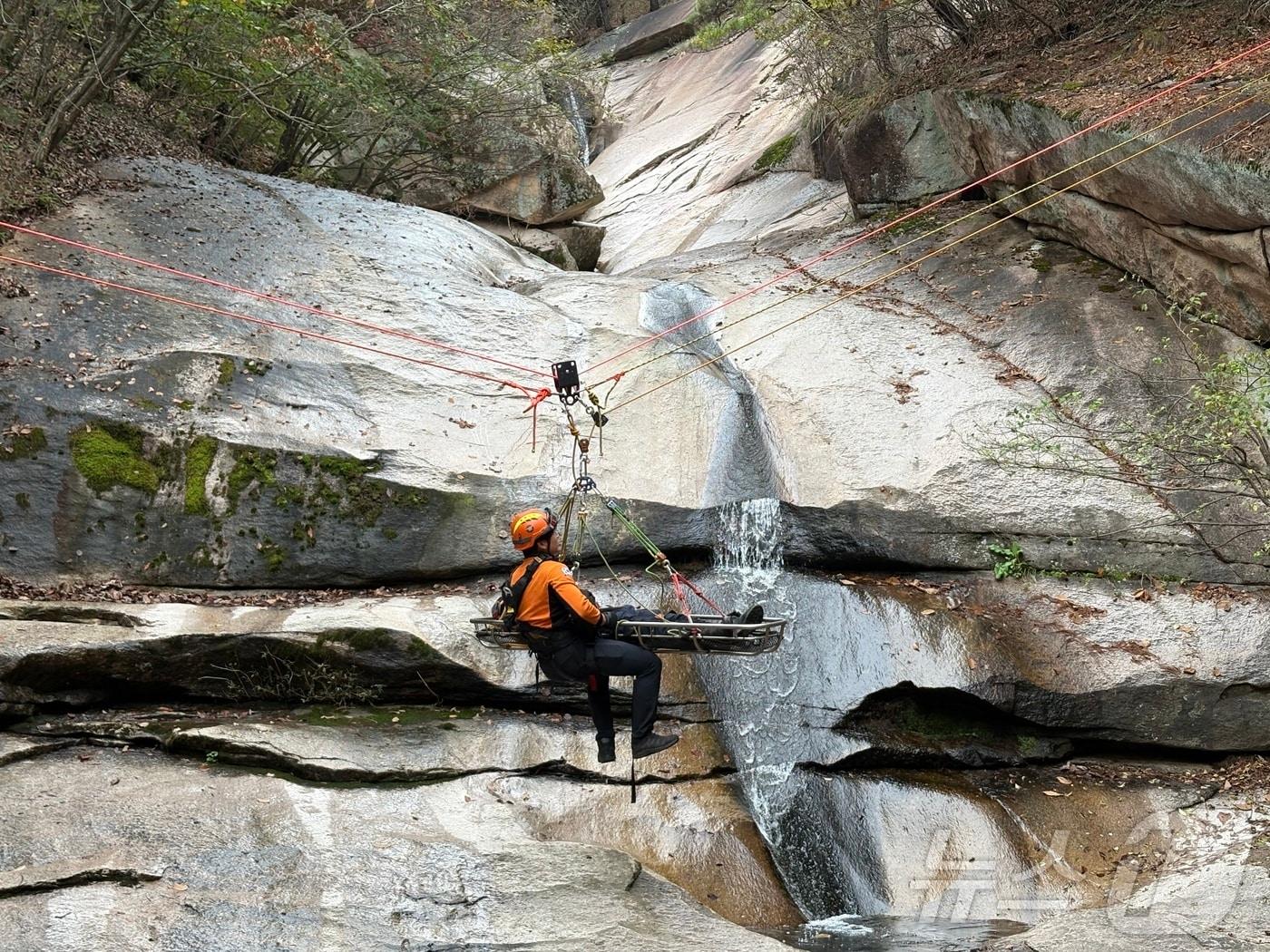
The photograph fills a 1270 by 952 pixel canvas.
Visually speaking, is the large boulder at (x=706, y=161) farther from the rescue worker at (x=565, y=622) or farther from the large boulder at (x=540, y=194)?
the rescue worker at (x=565, y=622)

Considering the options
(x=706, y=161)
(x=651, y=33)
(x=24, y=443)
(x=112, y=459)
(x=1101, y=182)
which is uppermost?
(x=651, y=33)

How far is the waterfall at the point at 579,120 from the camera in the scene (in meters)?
29.5

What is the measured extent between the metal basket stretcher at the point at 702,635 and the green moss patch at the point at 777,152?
17.8m

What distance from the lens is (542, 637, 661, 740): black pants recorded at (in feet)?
27.4

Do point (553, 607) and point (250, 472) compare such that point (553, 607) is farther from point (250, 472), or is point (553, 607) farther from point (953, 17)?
point (953, 17)

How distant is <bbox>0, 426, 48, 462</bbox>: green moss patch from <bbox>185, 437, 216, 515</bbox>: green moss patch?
1419 mm

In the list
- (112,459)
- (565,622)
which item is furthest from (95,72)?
(565,622)

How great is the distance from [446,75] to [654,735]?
16.0 meters

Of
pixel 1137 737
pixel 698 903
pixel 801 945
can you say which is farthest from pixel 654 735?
pixel 1137 737

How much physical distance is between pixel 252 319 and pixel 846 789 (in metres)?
9.04

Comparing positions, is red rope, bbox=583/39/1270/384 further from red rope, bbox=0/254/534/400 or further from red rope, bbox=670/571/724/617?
red rope, bbox=670/571/724/617

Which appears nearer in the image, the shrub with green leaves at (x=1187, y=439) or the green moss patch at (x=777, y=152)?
the shrub with green leaves at (x=1187, y=439)

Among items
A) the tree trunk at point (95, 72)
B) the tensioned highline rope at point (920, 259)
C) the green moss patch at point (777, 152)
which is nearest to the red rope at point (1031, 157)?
the tensioned highline rope at point (920, 259)

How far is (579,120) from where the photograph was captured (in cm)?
3294
